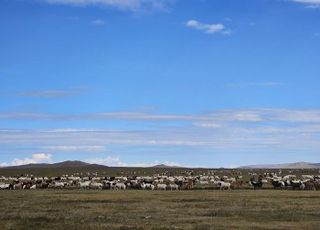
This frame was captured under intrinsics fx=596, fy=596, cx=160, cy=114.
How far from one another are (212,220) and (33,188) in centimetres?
4112

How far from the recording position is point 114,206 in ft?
132

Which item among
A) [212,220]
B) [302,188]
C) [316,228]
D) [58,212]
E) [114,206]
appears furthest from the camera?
[302,188]

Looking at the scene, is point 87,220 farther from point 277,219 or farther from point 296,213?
point 296,213

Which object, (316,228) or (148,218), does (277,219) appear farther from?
(148,218)

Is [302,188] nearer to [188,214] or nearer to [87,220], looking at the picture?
[188,214]

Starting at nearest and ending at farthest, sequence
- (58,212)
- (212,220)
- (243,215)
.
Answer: (212,220) < (243,215) < (58,212)

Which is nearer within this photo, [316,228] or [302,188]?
[316,228]

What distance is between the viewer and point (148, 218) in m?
32.0

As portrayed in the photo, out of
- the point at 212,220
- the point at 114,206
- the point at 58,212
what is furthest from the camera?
the point at 114,206

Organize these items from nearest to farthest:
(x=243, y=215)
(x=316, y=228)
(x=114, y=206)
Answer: (x=316, y=228)
(x=243, y=215)
(x=114, y=206)

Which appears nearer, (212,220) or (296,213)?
(212,220)

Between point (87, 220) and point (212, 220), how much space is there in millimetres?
6513

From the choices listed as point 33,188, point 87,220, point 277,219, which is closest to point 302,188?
point 33,188

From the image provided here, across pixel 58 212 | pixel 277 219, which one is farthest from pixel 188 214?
pixel 58 212
